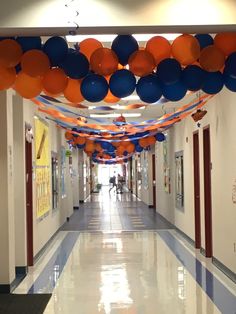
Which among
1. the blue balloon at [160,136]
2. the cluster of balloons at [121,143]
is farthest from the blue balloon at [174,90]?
the blue balloon at [160,136]

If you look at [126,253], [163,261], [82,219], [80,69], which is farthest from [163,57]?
[82,219]

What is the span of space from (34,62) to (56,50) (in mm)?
229

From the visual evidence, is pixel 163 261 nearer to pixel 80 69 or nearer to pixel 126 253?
pixel 126 253

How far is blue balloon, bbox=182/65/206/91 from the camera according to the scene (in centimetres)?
394

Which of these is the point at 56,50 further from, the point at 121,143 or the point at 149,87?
the point at 121,143

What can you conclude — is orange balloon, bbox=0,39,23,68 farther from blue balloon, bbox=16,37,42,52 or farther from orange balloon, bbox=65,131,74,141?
orange balloon, bbox=65,131,74,141

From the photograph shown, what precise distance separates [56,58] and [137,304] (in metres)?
3.20

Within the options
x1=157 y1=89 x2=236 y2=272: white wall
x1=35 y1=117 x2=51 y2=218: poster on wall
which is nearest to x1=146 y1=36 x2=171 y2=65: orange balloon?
x1=157 y1=89 x2=236 y2=272: white wall

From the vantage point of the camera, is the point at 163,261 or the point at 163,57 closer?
the point at 163,57

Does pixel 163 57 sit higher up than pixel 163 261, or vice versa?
pixel 163 57

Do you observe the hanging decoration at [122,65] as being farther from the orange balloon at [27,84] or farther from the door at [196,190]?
the door at [196,190]

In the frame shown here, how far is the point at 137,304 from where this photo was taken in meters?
5.55

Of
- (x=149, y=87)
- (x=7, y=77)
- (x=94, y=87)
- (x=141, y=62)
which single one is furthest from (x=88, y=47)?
(x=7, y=77)

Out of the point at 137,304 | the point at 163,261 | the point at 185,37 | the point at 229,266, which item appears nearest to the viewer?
the point at 185,37
